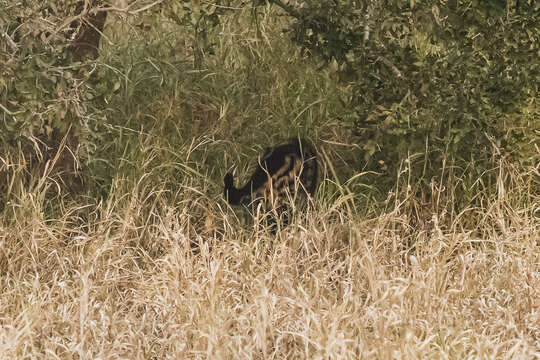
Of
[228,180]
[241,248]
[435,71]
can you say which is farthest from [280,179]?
[435,71]

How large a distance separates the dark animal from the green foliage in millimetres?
352

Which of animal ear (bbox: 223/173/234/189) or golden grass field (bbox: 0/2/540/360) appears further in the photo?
animal ear (bbox: 223/173/234/189)

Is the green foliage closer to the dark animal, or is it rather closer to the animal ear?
the dark animal

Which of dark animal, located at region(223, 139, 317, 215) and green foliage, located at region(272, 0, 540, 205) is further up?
green foliage, located at region(272, 0, 540, 205)

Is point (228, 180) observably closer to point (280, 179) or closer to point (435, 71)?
point (280, 179)

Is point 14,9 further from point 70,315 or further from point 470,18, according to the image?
point 470,18

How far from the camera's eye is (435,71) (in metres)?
5.39

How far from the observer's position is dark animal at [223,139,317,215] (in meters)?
5.50

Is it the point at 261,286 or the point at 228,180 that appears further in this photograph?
the point at 228,180

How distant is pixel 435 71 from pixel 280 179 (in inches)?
42.8

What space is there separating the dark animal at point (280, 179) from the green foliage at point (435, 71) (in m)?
0.35

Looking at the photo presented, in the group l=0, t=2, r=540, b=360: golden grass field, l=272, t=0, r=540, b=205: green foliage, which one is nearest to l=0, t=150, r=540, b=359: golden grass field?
l=0, t=2, r=540, b=360: golden grass field

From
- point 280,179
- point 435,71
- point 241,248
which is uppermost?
point 435,71

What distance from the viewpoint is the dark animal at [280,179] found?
5.50 metres
